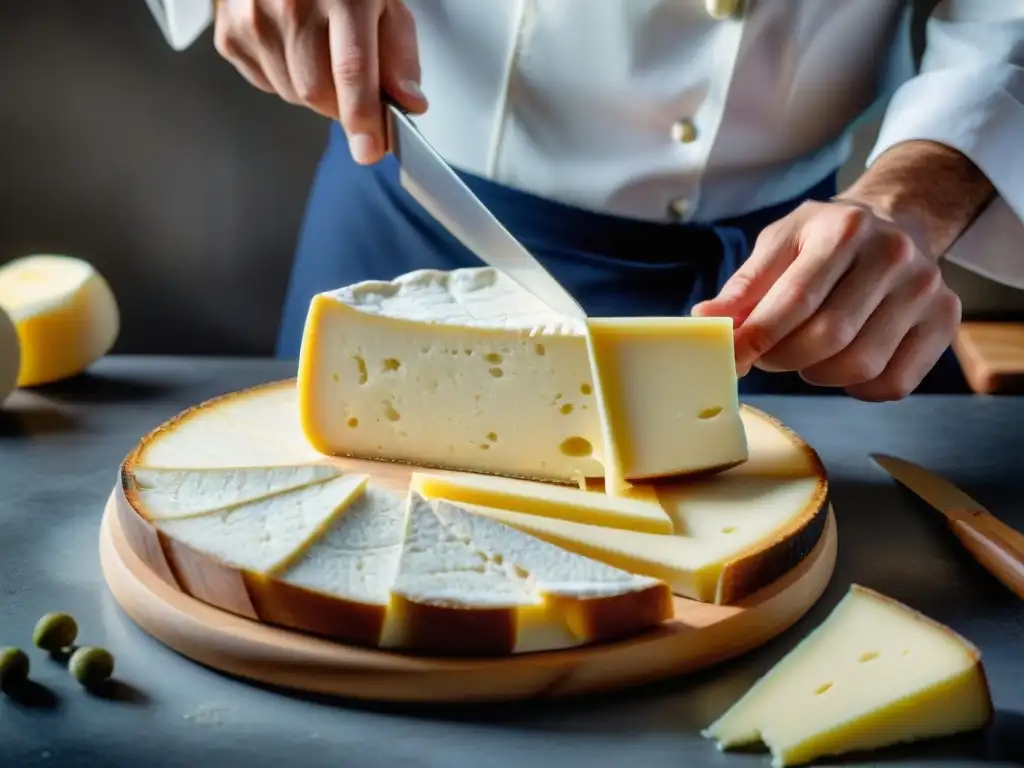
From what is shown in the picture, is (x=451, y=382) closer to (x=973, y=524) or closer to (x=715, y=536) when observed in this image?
(x=715, y=536)

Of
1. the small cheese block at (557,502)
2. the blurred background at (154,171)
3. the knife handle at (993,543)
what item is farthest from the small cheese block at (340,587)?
the blurred background at (154,171)

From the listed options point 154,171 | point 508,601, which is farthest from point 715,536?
point 154,171

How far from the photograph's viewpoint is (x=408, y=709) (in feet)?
4.22

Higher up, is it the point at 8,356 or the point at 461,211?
the point at 461,211

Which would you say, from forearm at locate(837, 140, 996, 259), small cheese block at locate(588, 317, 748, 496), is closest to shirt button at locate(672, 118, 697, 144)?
forearm at locate(837, 140, 996, 259)

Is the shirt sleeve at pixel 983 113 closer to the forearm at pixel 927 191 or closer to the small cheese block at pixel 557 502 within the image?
the forearm at pixel 927 191

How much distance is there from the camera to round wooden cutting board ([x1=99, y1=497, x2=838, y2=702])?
4.21ft

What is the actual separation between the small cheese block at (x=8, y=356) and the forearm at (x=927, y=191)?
155cm

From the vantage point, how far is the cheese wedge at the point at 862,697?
1173 millimetres

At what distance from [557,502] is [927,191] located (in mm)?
993

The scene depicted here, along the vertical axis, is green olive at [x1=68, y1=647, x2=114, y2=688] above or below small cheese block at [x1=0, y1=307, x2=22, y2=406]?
above

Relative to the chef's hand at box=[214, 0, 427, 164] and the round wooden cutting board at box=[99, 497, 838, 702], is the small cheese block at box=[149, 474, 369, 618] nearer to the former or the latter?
the round wooden cutting board at box=[99, 497, 838, 702]

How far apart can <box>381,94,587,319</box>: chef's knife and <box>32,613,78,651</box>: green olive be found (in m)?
0.83

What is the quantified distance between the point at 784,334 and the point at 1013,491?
530 millimetres
